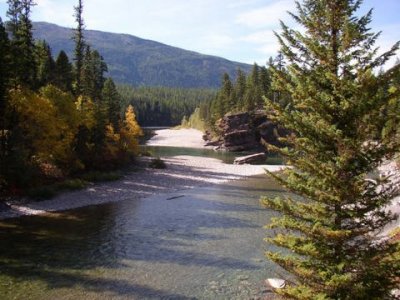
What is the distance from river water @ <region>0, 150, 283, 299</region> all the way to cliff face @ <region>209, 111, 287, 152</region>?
6705 cm

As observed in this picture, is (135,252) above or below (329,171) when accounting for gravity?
below

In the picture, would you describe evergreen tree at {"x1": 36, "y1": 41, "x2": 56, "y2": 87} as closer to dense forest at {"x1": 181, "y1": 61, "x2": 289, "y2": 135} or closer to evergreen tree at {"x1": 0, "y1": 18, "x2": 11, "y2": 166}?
evergreen tree at {"x1": 0, "y1": 18, "x2": 11, "y2": 166}

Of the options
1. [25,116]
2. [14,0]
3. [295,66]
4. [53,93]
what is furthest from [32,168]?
[295,66]

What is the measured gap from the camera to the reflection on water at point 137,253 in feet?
66.4

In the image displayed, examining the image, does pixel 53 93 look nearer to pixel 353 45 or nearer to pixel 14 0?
pixel 14 0

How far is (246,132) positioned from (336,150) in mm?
94958

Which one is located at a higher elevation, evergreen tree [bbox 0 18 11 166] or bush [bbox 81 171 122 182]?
evergreen tree [bbox 0 18 11 166]

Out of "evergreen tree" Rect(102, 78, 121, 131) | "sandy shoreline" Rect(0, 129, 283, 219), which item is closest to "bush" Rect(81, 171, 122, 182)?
"sandy shoreline" Rect(0, 129, 283, 219)

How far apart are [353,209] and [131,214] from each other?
26988 millimetres

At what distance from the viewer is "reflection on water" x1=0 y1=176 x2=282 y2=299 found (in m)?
20.2

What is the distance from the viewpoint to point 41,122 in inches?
1639

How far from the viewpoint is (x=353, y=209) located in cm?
1148

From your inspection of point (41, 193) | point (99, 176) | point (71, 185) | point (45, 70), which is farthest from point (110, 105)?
point (41, 193)

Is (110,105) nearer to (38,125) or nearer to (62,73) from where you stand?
(62,73)
